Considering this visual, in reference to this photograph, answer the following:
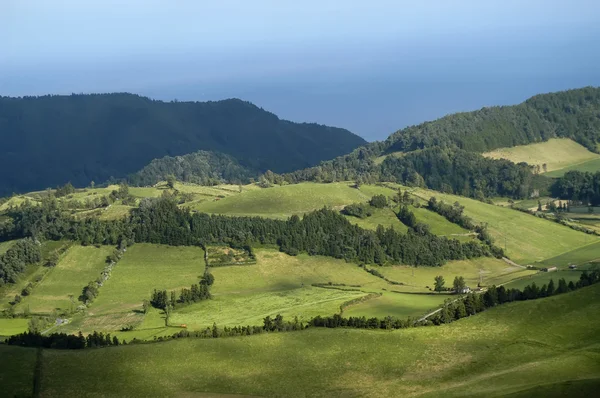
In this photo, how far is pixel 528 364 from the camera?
2667 inches

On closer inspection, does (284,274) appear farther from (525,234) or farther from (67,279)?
(525,234)

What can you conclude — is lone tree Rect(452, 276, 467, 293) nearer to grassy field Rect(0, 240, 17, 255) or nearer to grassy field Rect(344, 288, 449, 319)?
grassy field Rect(344, 288, 449, 319)

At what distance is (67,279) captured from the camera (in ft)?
421

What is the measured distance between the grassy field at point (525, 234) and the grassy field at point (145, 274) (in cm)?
6108

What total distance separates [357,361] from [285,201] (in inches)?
3952

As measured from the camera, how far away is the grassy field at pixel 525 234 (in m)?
150

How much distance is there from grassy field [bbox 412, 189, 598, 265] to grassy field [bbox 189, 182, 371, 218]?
20.4 meters

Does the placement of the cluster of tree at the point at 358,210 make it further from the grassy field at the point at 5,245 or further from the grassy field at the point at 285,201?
the grassy field at the point at 5,245

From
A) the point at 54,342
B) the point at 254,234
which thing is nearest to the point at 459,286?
the point at 254,234

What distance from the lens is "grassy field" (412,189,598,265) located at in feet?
493

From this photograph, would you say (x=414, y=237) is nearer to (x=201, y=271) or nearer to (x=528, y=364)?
(x=201, y=271)

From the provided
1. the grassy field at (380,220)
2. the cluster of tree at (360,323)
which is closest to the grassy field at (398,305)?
the cluster of tree at (360,323)

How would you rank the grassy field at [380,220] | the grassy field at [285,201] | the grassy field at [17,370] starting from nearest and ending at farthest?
the grassy field at [17,370] < the grassy field at [380,220] < the grassy field at [285,201]

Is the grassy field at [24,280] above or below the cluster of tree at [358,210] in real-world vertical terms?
below
